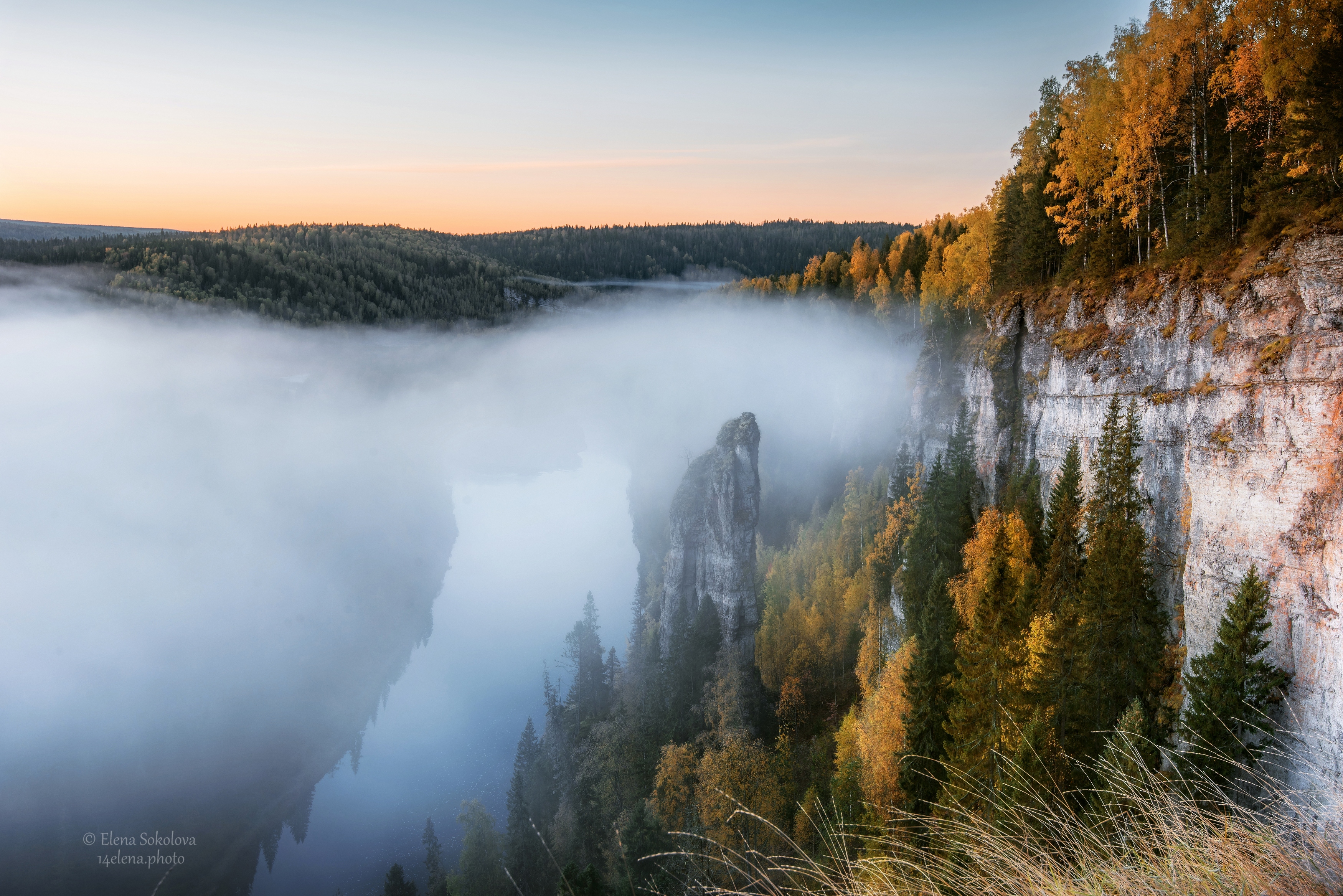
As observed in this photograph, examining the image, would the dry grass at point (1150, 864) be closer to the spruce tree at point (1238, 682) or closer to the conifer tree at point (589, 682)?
the spruce tree at point (1238, 682)

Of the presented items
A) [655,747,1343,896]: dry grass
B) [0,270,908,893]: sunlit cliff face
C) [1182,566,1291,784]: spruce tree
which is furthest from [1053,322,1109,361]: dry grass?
[0,270,908,893]: sunlit cliff face

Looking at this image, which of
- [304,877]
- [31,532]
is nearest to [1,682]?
[31,532]

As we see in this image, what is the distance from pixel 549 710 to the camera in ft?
224

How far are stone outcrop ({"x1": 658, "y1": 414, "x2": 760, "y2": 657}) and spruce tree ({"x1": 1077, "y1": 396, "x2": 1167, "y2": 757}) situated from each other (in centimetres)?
3364

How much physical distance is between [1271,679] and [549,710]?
62.9 m

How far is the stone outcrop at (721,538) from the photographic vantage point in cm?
5541

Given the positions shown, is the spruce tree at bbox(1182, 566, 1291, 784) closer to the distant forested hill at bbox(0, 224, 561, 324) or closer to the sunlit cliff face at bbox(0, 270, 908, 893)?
the sunlit cliff face at bbox(0, 270, 908, 893)

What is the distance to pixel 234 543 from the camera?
133 m

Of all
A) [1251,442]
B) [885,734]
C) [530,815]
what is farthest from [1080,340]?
[530,815]

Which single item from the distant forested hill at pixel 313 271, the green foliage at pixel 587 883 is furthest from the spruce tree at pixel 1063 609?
the distant forested hill at pixel 313 271

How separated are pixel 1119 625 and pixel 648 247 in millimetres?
148721

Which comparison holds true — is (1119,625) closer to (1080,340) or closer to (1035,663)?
(1035,663)

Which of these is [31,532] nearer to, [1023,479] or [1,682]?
[1,682]

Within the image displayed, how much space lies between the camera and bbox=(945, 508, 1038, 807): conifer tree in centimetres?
1870
